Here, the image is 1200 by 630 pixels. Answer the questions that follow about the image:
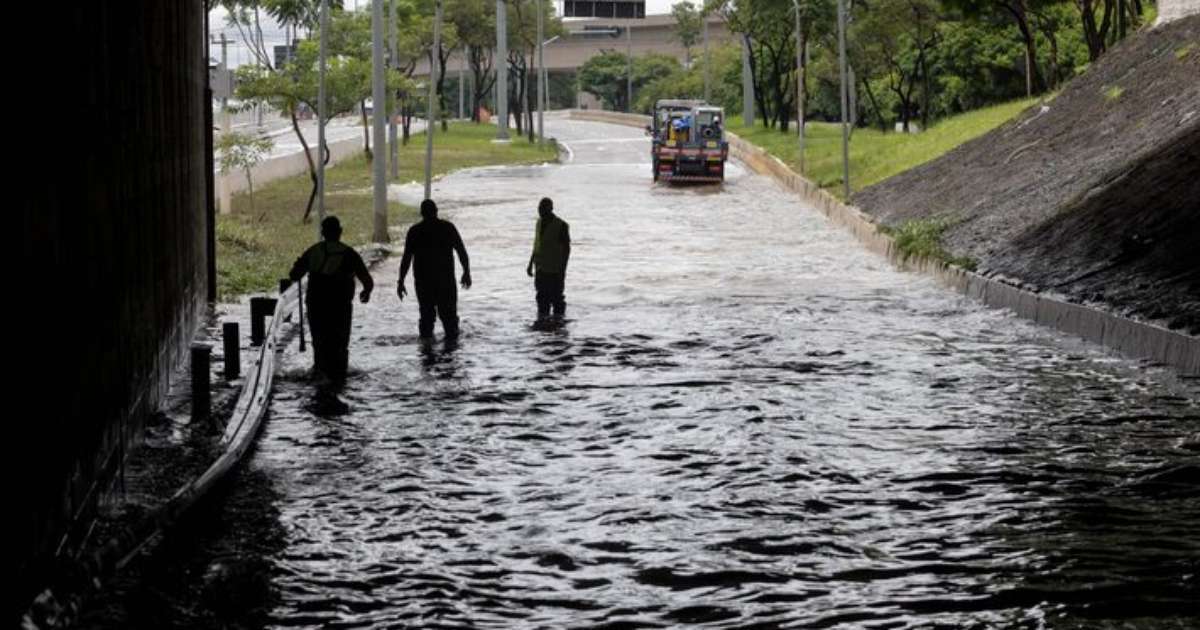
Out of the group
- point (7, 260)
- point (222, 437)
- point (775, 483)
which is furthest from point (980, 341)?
point (7, 260)

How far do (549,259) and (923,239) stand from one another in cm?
1105

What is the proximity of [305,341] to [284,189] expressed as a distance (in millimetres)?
30116

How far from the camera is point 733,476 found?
13156 mm

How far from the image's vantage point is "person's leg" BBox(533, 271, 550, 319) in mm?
23484

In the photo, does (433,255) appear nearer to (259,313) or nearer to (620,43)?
(259,313)

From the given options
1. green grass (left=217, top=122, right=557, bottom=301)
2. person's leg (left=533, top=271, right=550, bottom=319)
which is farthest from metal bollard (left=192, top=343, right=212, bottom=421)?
green grass (left=217, top=122, right=557, bottom=301)

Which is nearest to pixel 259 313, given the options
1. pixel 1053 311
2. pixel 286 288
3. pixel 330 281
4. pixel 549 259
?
pixel 286 288

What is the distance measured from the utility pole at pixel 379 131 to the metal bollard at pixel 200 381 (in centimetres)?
2191

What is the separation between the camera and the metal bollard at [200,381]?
47.4ft

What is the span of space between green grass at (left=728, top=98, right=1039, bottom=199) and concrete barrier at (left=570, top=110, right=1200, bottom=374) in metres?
5.79

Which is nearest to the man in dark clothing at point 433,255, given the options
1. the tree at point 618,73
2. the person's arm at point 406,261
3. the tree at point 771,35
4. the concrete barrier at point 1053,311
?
the person's arm at point 406,261

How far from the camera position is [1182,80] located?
3488cm

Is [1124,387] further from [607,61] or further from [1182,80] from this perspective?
[607,61]

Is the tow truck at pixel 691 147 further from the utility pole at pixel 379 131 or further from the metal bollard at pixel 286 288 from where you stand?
the metal bollard at pixel 286 288
